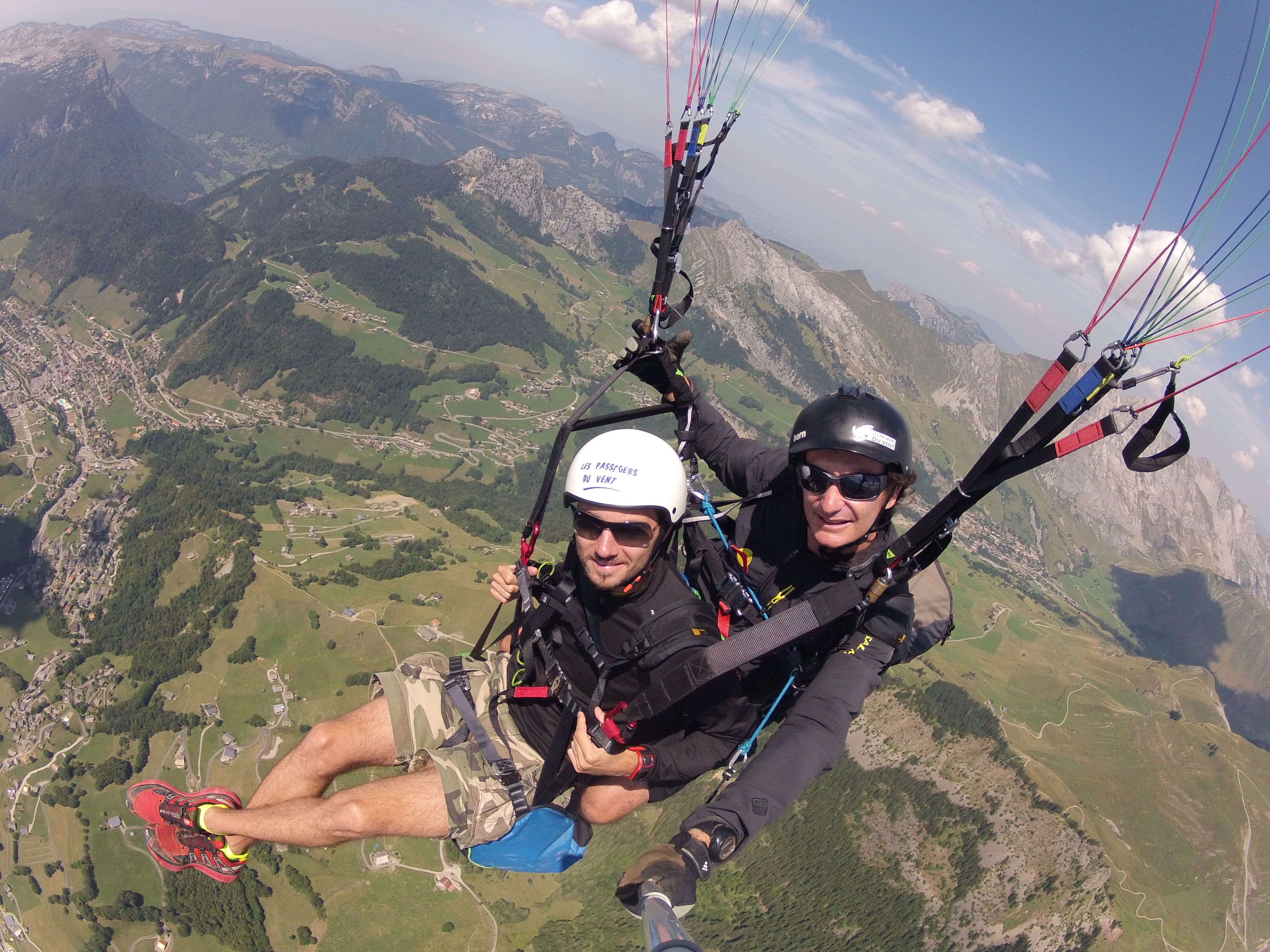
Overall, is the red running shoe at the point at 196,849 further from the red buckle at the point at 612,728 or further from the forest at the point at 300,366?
the forest at the point at 300,366

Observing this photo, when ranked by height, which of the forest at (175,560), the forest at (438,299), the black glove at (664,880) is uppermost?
the black glove at (664,880)

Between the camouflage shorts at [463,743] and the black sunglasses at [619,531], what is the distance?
2036mm

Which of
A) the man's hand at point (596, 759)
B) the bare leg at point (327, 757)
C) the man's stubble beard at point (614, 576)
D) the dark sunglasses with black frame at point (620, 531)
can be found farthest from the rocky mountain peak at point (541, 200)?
the man's hand at point (596, 759)

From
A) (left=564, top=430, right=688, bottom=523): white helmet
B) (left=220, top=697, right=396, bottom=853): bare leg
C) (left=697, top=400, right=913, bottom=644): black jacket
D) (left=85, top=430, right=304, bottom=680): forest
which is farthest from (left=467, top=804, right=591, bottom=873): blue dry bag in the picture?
(left=85, top=430, right=304, bottom=680): forest

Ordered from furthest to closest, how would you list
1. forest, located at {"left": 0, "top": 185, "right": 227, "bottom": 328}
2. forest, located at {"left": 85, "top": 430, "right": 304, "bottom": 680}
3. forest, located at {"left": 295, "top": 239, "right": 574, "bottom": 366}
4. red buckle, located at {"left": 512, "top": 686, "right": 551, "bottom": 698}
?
1. forest, located at {"left": 295, "top": 239, "right": 574, "bottom": 366}
2. forest, located at {"left": 0, "top": 185, "right": 227, "bottom": 328}
3. forest, located at {"left": 85, "top": 430, "right": 304, "bottom": 680}
4. red buckle, located at {"left": 512, "top": 686, "right": 551, "bottom": 698}

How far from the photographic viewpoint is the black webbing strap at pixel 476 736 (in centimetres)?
560

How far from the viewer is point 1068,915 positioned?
128 ft

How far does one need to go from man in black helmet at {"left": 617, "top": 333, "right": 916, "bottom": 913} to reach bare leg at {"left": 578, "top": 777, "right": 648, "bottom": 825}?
2.00m

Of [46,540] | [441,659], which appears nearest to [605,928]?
[441,659]

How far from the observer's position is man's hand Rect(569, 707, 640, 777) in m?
4.61

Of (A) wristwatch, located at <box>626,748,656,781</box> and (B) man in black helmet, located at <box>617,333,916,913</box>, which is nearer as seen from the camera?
(B) man in black helmet, located at <box>617,333,916,913</box>

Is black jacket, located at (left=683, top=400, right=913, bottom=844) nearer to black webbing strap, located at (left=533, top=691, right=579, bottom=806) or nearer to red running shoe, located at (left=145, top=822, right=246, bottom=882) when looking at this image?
black webbing strap, located at (left=533, top=691, right=579, bottom=806)

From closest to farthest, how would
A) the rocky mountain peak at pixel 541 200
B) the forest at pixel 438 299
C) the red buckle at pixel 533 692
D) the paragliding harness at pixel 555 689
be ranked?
A: the paragliding harness at pixel 555 689 → the red buckle at pixel 533 692 → the forest at pixel 438 299 → the rocky mountain peak at pixel 541 200

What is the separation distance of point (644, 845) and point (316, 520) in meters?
48.3
